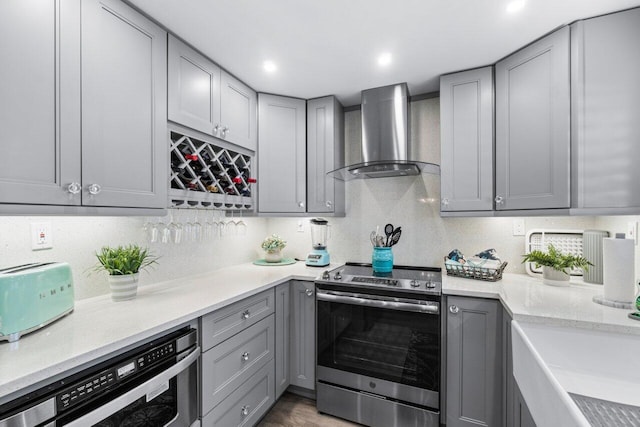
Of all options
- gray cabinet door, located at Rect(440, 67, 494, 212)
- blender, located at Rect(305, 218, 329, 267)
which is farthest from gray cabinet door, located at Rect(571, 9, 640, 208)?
blender, located at Rect(305, 218, 329, 267)

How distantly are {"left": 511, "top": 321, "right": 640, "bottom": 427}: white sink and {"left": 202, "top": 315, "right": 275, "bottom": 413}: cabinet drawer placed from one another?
1.29 metres

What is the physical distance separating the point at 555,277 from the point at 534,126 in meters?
0.93

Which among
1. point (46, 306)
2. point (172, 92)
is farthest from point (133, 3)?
point (46, 306)

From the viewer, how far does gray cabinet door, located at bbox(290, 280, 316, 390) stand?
→ 6.58 feet

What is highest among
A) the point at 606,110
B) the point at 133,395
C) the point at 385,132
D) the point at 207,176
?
the point at 385,132

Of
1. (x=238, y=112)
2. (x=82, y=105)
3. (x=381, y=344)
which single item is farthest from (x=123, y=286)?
(x=381, y=344)

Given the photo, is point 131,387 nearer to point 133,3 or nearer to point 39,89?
point 39,89

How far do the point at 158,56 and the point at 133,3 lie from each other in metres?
0.23

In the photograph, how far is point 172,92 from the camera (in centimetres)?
155

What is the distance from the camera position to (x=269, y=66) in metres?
1.90

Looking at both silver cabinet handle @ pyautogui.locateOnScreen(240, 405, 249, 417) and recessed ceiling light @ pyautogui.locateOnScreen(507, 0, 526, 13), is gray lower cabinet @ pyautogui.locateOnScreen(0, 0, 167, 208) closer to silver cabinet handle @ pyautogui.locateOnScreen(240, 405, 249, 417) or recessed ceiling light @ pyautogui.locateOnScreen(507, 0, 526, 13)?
silver cabinet handle @ pyautogui.locateOnScreen(240, 405, 249, 417)

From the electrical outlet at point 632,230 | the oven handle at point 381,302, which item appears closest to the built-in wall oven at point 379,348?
the oven handle at point 381,302

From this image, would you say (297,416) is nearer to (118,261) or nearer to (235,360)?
(235,360)

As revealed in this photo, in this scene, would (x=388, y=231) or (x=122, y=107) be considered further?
(x=388, y=231)
